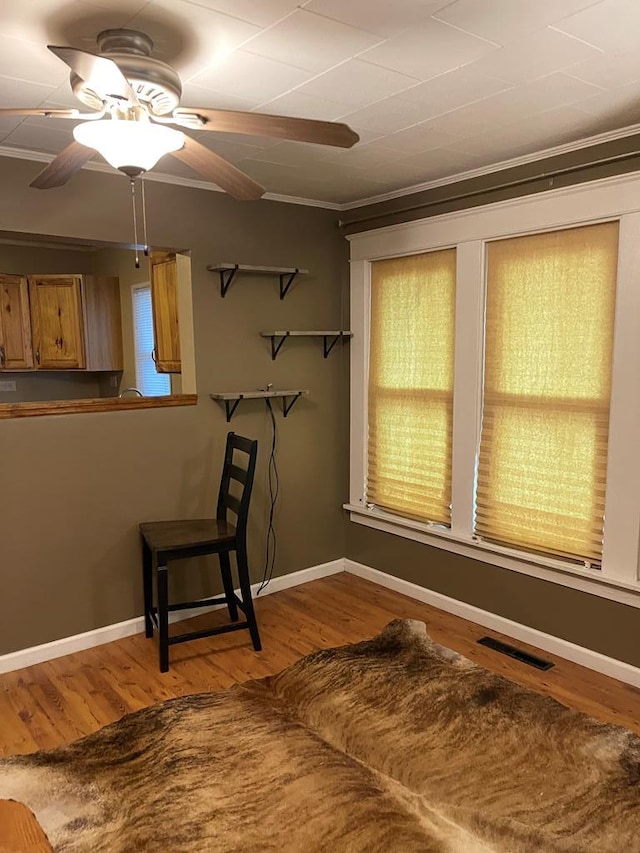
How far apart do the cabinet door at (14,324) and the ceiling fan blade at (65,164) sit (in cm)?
306

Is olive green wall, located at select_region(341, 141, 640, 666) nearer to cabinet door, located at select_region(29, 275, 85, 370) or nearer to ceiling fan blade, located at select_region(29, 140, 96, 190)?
ceiling fan blade, located at select_region(29, 140, 96, 190)

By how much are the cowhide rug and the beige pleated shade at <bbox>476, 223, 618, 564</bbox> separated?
0.82 m

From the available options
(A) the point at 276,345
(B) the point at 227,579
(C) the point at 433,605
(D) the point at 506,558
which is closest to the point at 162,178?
(A) the point at 276,345

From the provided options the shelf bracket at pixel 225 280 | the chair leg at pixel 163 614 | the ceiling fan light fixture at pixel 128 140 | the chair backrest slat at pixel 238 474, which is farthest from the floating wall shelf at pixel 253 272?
the ceiling fan light fixture at pixel 128 140

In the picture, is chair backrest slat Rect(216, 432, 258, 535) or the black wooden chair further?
chair backrest slat Rect(216, 432, 258, 535)

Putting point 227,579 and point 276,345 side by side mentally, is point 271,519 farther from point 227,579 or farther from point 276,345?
point 276,345

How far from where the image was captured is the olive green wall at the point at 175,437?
295 cm

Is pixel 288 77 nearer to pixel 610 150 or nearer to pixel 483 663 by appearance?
pixel 610 150

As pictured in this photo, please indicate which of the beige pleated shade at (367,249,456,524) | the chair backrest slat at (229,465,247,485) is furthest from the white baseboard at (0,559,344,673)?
the beige pleated shade at (367,249,456,524)

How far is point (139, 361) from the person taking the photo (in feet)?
16.6

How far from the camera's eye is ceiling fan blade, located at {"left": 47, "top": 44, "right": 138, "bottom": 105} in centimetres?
129

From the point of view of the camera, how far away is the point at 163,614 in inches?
114

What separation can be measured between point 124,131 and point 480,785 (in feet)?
7.58

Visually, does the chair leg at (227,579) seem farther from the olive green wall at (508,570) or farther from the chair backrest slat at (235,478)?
the olive green wall at (508,570)
